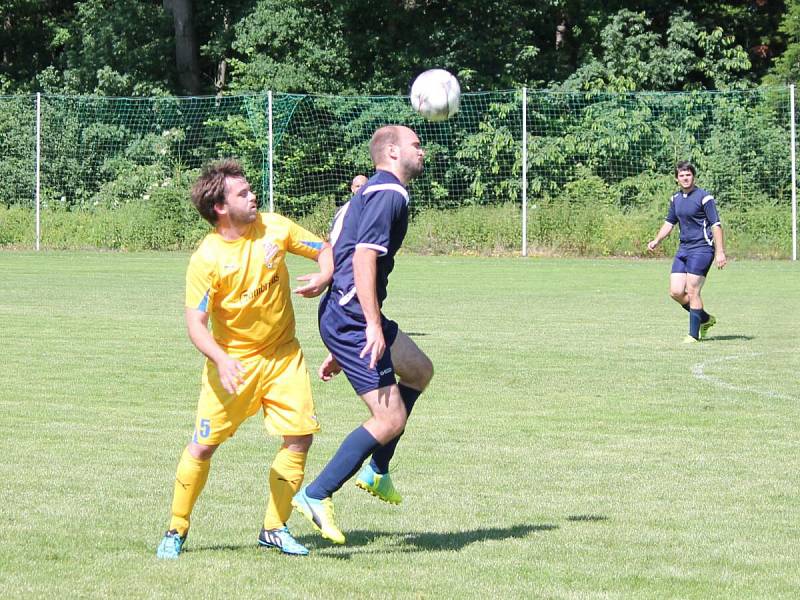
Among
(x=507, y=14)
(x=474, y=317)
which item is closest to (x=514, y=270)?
(x=474, y=317)

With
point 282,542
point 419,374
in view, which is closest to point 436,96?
point 419,374

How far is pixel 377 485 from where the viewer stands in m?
6.29

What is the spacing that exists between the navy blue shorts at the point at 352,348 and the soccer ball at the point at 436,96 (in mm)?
2818

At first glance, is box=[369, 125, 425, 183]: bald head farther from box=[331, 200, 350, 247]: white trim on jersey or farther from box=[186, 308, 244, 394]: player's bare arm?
box=[186, 308, 244, 394]: player's bare arm

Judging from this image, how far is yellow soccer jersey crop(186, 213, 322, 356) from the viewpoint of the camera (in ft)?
18.6

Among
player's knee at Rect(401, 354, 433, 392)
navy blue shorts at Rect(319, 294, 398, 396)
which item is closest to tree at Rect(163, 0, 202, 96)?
player's knee at Rect(401, 354, 433, 392)

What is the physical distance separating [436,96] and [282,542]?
375 cm

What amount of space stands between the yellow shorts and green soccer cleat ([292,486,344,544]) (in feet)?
1.24

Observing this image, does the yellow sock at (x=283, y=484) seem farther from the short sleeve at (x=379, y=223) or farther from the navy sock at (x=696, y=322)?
the navy sock at (x=696, y=322)

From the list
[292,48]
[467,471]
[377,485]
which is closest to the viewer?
[377,485]

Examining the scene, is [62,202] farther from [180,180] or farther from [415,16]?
[415,16]

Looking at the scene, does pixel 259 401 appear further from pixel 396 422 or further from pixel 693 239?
pixel 693 239

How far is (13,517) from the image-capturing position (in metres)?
6.39

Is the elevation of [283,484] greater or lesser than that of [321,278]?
lesser
